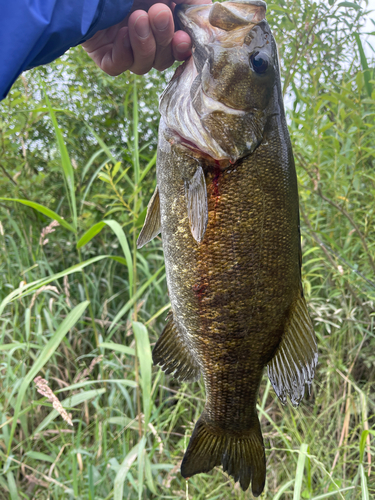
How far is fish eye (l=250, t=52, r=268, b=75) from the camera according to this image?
1195 mm

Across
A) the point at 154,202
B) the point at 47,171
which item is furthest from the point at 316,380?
the point at 47,171

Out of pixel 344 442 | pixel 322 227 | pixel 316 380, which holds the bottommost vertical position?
pixel 344 442

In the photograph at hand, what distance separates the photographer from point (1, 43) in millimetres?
968

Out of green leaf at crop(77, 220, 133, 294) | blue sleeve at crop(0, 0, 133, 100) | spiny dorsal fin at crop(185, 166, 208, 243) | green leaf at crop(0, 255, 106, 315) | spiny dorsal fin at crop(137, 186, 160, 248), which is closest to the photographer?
blue sleeve at crop(0, 0, 133, 100)

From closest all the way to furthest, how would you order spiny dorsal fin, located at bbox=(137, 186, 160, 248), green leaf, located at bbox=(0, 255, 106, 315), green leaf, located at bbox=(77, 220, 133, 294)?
spiny dorsal fin, located at bbox=(137, 186, 160, 248) < green leaf, located at bbox=(0, 255, 106, 315) < green leaf, located at bbox=(77, 220, 133, 294)

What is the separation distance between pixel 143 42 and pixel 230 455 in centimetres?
143

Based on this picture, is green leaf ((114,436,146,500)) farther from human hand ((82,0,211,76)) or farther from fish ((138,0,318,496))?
human hand ((82,0,211,76))

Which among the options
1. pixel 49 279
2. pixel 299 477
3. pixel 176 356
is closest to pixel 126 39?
pixel 49 279

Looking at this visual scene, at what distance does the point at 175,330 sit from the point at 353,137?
→ 1.27m

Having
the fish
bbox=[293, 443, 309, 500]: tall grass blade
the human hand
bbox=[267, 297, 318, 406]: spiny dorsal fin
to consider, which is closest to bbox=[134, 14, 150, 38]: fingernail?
the human hand

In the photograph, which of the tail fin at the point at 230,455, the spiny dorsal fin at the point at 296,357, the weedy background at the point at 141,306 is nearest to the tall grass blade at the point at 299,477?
the weedy background at the point at 141,306

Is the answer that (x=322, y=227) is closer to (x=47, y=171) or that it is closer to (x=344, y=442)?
(x=344, y=442)

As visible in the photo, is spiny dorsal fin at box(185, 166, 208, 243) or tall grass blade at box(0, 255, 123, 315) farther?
tall grass blade at box(0, 255, 123, 315)

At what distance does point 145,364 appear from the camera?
168 centimetres
